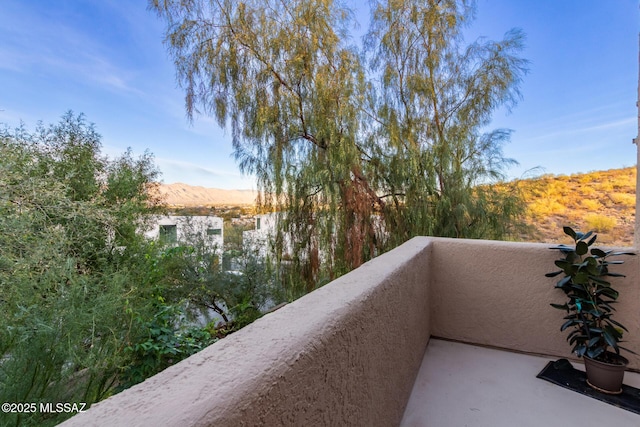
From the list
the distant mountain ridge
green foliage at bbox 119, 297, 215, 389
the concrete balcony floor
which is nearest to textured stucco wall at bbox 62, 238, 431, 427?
the concrete balcony floor

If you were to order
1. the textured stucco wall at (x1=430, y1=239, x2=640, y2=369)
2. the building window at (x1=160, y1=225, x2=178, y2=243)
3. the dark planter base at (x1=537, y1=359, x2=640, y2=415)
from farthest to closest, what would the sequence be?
1. the building window at (x1=160, y1=225, x2=178, y2=243)
2. the textured stucco wall at (x1=430, y1=239, x2=640, y2=369)
3. the dark planter base at (x1=537, y1=359, x2=640, y2=415)

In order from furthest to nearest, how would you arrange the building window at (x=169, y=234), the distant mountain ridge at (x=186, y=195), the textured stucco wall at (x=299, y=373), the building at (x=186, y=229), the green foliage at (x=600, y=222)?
the distant mountain ridge at (x=186, y=195), the building at (x=186, y=229), the building window at (x=169, y=234), the green foliage at (x=600, y=222), the textured stucco wall at (x=299, y=373)

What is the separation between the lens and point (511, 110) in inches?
185

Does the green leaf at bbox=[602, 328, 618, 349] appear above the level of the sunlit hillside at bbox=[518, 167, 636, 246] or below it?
below

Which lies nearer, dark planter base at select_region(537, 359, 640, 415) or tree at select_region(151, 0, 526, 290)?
dark planter base at select_region(537, 359, 640, 415)

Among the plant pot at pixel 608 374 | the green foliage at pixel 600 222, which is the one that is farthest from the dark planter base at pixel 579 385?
the green foliage at pixel 600 222

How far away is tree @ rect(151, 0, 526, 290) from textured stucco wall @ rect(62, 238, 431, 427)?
10.8 feet

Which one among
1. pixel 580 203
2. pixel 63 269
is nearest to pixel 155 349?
pixel 63 269

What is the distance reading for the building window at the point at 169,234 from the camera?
22.2 ft

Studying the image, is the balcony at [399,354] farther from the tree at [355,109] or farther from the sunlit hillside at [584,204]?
the tree at [355,109]

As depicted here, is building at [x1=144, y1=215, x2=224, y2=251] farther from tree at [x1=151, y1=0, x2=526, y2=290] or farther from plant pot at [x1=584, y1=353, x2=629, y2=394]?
plant pot at [x1=584, y1=353, x2=629, y2=394]

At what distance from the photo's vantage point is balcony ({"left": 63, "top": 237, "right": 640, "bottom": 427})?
483 mm

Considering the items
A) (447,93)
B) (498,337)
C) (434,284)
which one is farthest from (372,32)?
(498,337)

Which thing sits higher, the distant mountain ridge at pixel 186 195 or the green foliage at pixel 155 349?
the distant mountain ridge at pixel 186 195
